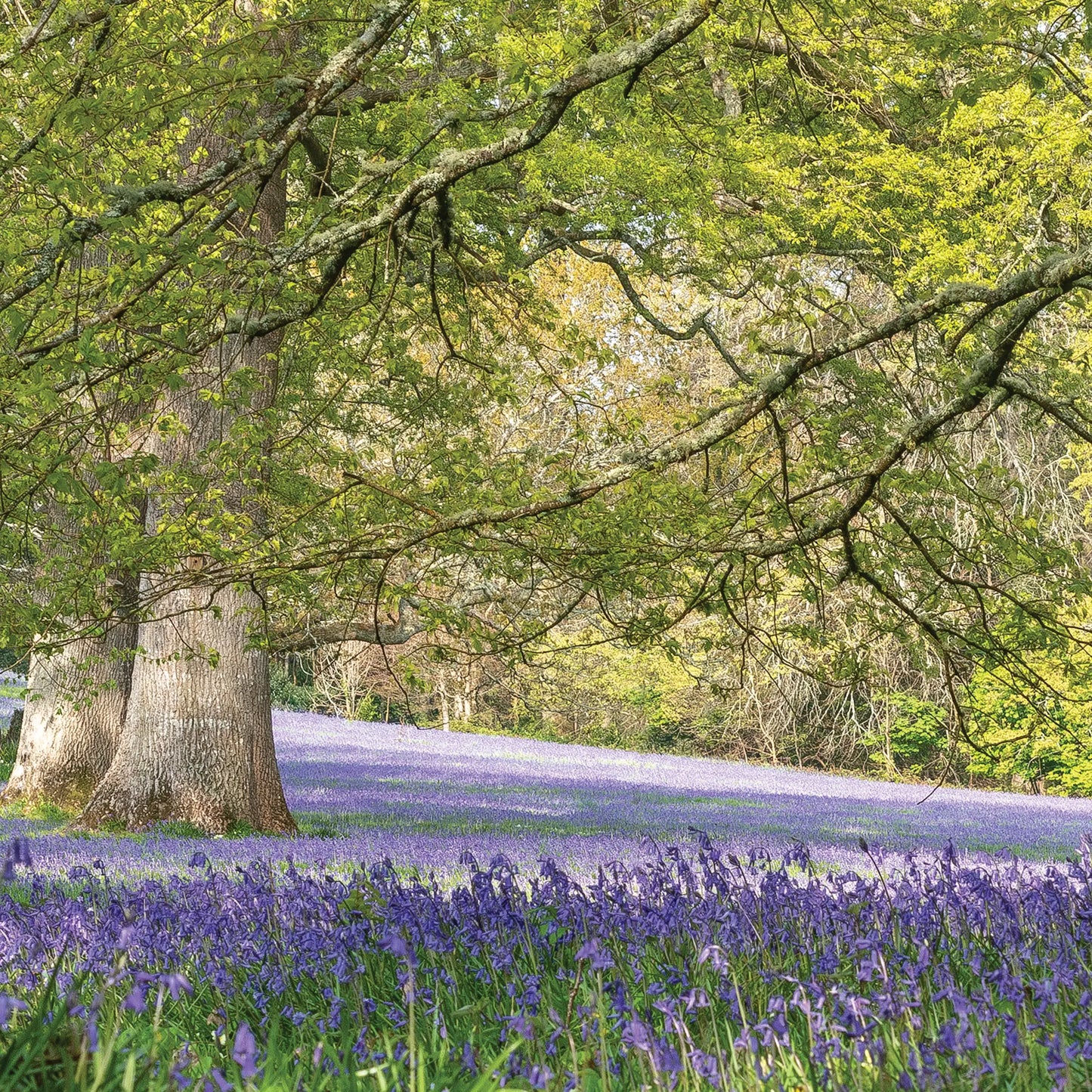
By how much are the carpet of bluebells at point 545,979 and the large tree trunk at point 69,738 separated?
4638 mm

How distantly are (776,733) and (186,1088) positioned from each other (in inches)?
1123

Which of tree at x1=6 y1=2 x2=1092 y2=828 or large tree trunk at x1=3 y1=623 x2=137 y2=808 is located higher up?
tree at x1=6 y1=2 x2=1092 y2=828

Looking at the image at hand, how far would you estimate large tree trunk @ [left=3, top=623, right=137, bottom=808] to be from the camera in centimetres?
1250

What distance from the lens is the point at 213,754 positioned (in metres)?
10.6

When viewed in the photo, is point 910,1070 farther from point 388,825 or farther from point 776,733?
point 776,733

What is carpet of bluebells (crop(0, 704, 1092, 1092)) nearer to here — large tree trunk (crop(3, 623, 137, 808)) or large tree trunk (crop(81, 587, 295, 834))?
large tree trunk (crop(81, 587, 295, 834))

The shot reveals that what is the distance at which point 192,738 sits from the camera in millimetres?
10547

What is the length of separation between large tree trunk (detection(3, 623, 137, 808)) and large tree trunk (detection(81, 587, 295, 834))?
73.6 inches

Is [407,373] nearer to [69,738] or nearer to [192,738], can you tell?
[192,738]

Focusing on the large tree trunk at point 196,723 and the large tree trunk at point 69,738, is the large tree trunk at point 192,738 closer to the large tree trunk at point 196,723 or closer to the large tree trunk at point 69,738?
the large tree trunk at point 196,723

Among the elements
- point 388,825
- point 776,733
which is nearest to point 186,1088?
point 388,825

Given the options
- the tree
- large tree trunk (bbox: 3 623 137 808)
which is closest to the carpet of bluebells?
the tree

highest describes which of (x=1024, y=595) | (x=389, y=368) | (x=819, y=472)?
(x=389, y=368)

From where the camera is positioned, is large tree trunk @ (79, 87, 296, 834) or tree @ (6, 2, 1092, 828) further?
large tree trunk @ (79, 87, 296, 834)
